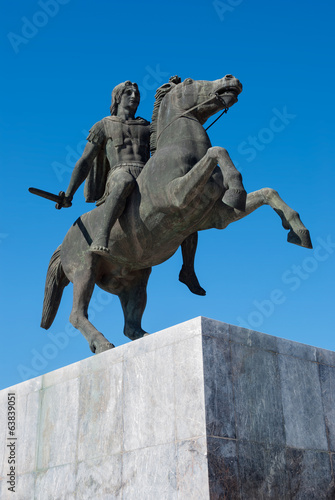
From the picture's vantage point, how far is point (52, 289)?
9094 millimetres

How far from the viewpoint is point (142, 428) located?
583 centimetres

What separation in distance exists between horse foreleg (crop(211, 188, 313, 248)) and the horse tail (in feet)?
8.67

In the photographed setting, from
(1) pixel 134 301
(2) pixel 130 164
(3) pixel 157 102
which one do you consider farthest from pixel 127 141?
(1) pixel 134 301

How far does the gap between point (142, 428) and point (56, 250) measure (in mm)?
3900

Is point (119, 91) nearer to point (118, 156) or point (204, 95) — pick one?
point (118, 156)

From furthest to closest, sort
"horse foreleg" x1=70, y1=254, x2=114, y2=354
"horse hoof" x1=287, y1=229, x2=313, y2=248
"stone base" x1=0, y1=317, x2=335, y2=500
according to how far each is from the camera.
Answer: "horse foreleg" x1=70, y1=254, x2=114, y2=354
"horse hoof" x1=287, y1=229, x2=313, y2=248
"stone base" x1=0, y1=317, x2=335, y2=500

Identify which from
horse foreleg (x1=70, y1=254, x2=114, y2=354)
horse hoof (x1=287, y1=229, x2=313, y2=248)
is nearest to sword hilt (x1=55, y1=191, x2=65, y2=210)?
horse foreleg (x1=70, y1=254, x2=114, y2=354)

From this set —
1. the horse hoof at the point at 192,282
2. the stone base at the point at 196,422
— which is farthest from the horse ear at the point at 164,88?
the stone base at the point at 196,422

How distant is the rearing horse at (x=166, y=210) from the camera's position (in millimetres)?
7000

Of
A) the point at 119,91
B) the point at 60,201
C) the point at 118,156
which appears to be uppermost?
the point at 119,91

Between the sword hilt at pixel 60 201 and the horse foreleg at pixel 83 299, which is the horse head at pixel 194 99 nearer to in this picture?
the sword hilt at pixel 60 201

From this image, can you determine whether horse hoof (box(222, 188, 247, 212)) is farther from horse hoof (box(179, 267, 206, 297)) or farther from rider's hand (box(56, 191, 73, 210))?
rider's hand (box(56, 191, 73, 210))

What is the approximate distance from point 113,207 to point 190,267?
140 centimetres

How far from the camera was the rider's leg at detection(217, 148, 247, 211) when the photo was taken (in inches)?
253
